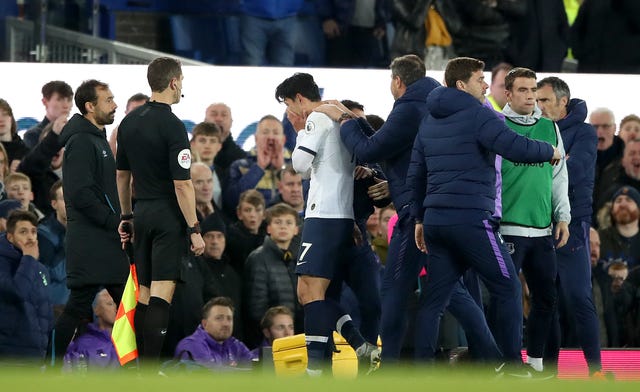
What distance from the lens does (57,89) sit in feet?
44.2

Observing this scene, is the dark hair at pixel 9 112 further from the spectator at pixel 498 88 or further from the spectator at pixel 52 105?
the spectator at pixel 498 88

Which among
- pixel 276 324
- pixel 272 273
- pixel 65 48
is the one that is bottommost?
pixel 276 324

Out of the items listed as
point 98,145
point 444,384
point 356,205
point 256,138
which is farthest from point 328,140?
point 444,384

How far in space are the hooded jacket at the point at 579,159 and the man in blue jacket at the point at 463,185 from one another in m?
1.42

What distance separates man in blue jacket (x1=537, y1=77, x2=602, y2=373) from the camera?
1156 centimetres

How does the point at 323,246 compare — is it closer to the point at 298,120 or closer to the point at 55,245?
the point at 298,120

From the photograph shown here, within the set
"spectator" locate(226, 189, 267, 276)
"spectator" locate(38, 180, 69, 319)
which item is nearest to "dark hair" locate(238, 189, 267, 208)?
"spectator" locate(226, 189, 267, 276)

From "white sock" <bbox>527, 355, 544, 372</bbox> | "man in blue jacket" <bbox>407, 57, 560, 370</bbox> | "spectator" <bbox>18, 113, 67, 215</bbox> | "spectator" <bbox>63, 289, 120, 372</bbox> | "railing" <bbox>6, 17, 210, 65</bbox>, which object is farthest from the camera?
"railing" <bbox>6, 17, 210, 65</bbox>

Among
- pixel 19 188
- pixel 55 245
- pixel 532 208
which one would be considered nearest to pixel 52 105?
pixel 19 188

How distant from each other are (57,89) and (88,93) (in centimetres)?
222

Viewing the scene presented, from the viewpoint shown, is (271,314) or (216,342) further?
(271,314)

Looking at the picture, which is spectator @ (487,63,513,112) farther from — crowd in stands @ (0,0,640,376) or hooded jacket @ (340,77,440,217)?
hooded jacket @ (340,77,440,217)

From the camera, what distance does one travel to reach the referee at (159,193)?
1061 centimetres

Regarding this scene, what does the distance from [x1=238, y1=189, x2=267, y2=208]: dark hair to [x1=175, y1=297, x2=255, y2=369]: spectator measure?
3.70ft
